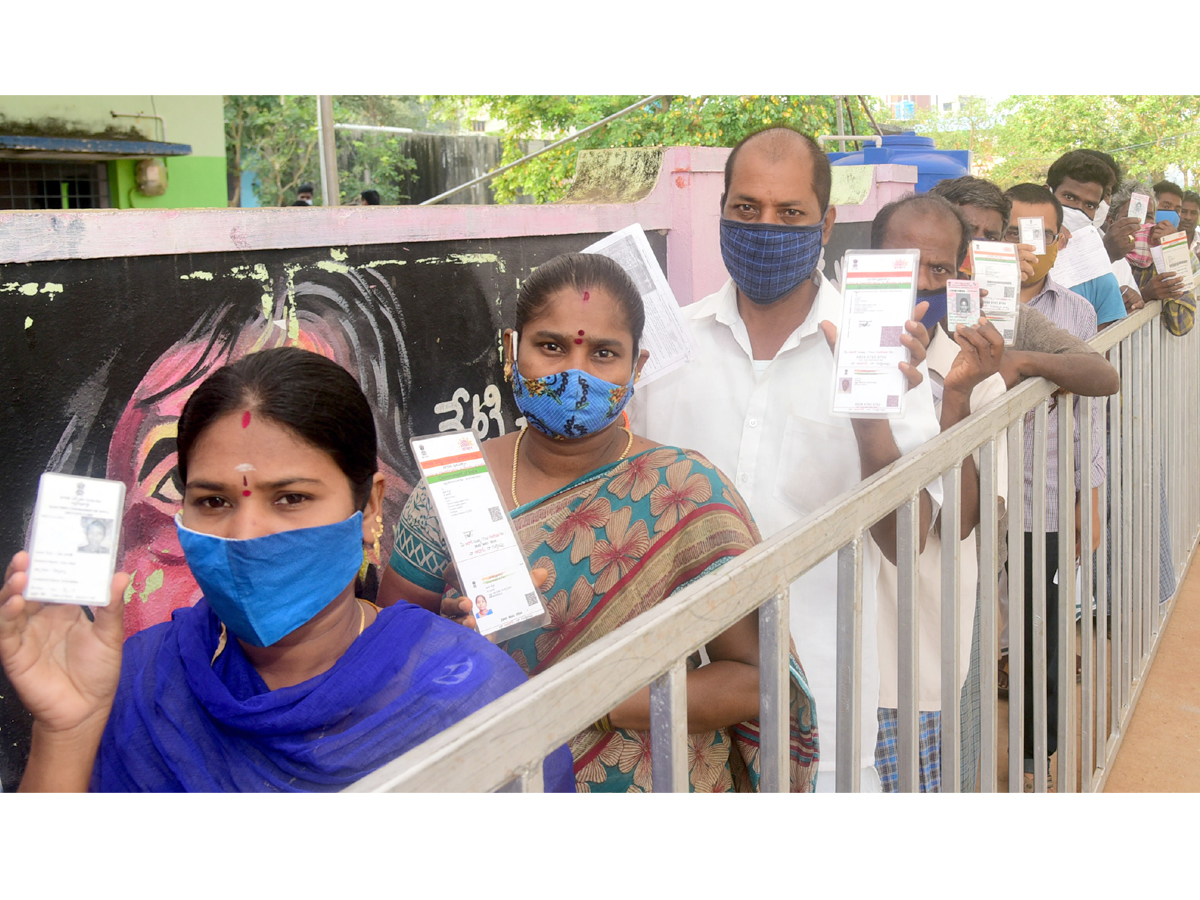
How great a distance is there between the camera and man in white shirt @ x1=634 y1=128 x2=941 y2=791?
1959 mm

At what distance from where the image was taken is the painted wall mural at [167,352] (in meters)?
1.78

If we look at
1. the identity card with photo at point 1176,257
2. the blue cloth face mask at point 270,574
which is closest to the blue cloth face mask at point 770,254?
the blue cloth face mask at point 270,574

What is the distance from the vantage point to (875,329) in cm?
168

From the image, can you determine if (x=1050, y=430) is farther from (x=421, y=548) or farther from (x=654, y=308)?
(x=421, y=548)

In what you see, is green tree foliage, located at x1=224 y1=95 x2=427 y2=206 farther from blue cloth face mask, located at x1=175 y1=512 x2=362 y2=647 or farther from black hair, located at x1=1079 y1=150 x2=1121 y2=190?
blue cloth face mask, located at x1=175 y1=512 x2=362 y2=647

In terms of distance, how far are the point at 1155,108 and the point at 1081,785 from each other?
1847 mm

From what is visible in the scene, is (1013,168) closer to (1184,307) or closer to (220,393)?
(1184,307)

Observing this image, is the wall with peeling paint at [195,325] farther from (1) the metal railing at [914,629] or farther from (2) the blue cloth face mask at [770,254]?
(1) the metal railing at [914,629]

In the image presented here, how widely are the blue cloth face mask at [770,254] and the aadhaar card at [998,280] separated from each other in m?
0.38

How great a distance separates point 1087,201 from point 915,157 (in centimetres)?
181
